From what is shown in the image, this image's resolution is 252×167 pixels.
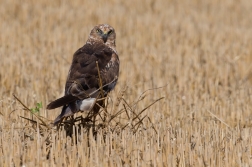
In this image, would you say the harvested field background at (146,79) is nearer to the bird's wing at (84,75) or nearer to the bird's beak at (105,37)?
the bird's wing at (84,75)

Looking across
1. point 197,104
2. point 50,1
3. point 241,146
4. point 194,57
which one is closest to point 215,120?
point 197,104

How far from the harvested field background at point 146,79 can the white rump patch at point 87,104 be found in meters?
0.24

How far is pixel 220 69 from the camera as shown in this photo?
31.1ft

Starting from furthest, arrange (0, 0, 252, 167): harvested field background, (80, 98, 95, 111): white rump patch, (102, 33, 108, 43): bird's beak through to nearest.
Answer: (102, 33, 108, 43): bird's beak < (80, 98, 95, 111): white rump patch < (0, 0, 252, 167): harvested field background

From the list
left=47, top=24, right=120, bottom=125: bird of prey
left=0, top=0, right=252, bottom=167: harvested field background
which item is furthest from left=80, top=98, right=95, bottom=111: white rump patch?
left=0, top=0, right=252, bottom=167: harvested field background

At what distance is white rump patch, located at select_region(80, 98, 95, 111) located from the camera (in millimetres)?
5523

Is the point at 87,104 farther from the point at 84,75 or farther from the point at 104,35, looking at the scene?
the point at 104,35

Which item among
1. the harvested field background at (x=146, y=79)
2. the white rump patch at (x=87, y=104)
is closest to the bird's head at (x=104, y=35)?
the harvested field background at (x=146, y=79)

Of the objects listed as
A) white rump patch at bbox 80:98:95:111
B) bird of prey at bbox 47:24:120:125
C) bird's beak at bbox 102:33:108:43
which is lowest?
white rump patch at bbox 80:98:95:111

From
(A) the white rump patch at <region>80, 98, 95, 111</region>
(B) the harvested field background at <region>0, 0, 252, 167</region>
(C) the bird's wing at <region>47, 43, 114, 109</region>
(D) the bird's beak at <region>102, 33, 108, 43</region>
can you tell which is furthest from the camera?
(D) the bird's beak at <region>102, 33, 108, 43</region>

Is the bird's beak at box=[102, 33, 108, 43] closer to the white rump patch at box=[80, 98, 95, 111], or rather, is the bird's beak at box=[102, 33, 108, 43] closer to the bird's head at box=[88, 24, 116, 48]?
the bird's head at box=[88, 24, 116, 48]

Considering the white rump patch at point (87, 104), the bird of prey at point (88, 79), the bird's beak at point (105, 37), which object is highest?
the bird's beak at point (105, 37)

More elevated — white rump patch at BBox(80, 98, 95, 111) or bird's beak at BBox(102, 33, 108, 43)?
bird's beak at BBox(102, 33, 108, 43)

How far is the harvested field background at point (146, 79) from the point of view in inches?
200
